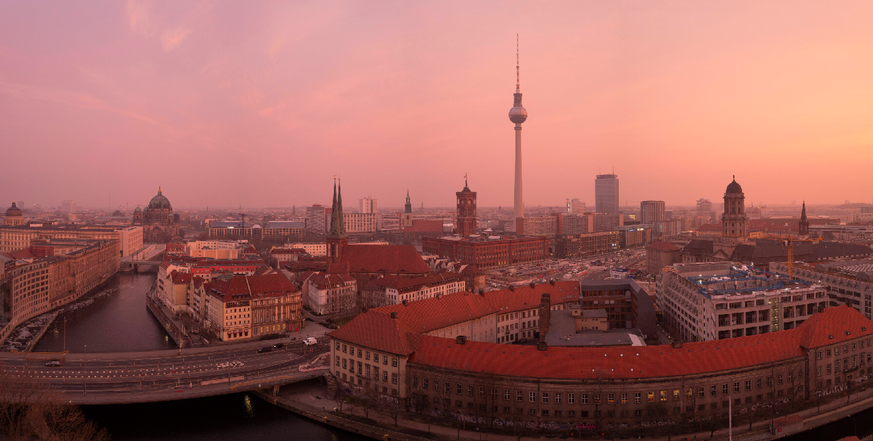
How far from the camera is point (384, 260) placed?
110m

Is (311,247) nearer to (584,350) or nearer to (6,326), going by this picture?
(6,326)

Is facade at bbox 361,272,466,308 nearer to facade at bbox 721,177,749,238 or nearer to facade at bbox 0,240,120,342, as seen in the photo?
facade at bbox 0,240,120,342

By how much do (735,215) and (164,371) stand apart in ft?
410

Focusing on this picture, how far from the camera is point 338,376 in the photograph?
172 feet

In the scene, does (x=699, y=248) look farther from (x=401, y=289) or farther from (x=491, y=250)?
(x=401, y=289)

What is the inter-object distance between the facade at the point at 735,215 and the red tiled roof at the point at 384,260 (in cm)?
7494

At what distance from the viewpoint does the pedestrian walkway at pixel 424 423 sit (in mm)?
41625

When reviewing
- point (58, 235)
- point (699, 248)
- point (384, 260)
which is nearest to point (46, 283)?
point (384, 260)

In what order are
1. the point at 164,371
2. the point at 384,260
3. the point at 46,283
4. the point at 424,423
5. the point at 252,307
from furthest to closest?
1. the point at 384,260
2. the point at 46,283
3. the point at 252,307
4. the point at 164,371
5. the point at 424,423

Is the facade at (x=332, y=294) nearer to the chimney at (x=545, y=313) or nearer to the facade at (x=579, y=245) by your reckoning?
the chimney at (x=545, y=313)

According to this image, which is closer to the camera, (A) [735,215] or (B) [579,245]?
(A) [735,215]

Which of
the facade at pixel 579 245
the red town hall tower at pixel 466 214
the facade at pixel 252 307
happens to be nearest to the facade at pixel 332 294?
the facade at pixel 252 307

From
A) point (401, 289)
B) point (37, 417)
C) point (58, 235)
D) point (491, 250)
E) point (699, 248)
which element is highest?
point (58, 235)

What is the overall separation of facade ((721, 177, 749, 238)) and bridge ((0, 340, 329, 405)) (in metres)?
106
